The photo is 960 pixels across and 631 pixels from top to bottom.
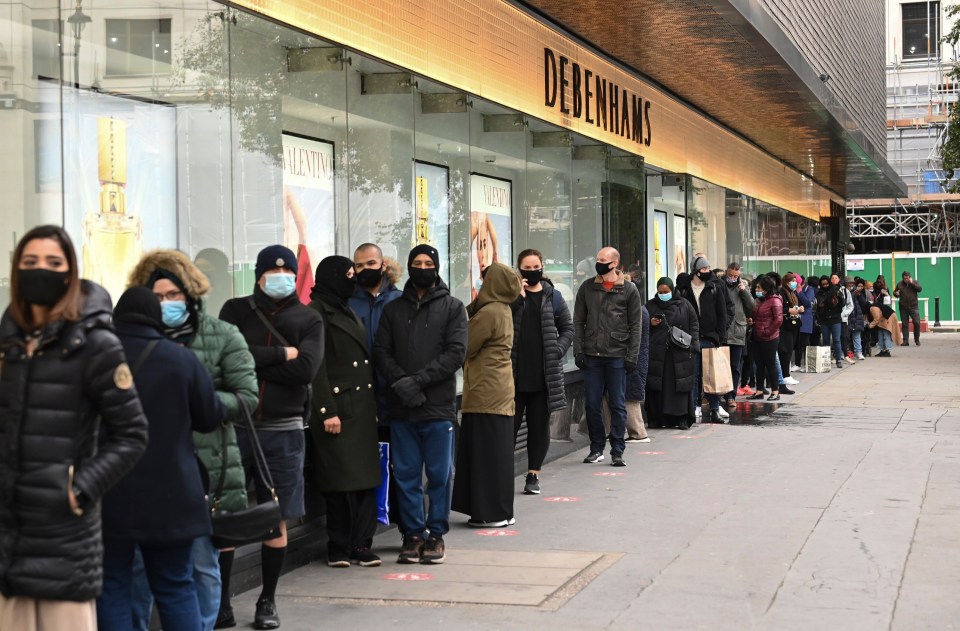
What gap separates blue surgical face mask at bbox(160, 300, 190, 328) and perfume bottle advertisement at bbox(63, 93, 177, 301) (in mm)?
1199

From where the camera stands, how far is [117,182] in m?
6.93

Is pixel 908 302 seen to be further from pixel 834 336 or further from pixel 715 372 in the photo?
pixel 715 372

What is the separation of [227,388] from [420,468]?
2521mm

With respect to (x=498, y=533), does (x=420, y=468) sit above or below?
above

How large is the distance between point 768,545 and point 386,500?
91.6 inches

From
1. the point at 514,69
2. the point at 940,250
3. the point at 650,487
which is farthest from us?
the point at 940,250

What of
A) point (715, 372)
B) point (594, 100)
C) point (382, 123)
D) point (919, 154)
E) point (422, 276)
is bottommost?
point (715, 372)

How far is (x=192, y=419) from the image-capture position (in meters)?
5.15

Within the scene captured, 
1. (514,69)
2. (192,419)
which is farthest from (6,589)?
(514,69)

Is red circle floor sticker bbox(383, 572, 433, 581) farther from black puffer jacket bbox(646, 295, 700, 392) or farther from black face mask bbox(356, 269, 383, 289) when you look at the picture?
black puffer jacket bbox(646, 295, 700, 392)

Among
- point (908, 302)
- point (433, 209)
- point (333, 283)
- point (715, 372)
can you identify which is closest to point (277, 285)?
point (333, 283)

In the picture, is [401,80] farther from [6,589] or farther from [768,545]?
[6,589]

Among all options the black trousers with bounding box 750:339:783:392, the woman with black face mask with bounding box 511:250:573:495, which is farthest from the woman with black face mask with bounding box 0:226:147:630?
the black trousers with bounding box 750:339:783:392

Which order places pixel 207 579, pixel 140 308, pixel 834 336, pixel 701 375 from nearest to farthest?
pixel 140 308, pixel 207 579, pixel 701 375, pixel 834 336
